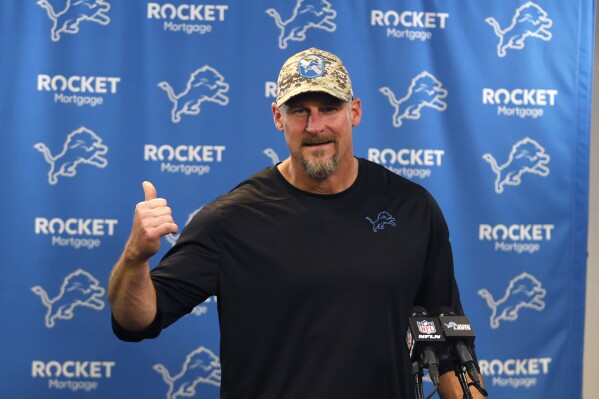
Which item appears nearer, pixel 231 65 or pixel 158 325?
pixel 158 325

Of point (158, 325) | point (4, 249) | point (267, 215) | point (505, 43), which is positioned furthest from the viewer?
point (505, 43)

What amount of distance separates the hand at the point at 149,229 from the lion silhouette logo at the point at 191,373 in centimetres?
176

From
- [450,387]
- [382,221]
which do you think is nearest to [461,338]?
[450,387]

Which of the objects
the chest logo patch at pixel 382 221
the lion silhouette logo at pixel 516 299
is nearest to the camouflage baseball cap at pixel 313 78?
the chest logo patch at pixel 382 221

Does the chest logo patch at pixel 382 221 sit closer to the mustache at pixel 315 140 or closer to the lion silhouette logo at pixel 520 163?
the mustache at pixel 315 140

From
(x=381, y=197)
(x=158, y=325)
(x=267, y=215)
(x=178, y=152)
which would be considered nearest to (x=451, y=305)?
(x=381, y=197)

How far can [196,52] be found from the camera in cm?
328

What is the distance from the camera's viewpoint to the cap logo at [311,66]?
192cm

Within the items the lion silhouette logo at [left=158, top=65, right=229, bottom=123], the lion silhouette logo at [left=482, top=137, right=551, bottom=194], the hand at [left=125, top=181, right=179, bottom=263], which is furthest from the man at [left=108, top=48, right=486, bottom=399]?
the lion silhouette logo at [left=482, top=137, right=551, bottom=194]

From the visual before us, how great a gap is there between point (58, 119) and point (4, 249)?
56cm

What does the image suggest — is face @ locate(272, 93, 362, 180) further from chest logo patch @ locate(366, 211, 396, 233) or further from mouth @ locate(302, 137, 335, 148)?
chest logo patch @ locate(366, 211, 396, 233)

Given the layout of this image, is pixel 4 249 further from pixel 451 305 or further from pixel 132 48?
pixel 451 305

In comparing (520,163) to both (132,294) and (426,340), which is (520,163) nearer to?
(426,340)

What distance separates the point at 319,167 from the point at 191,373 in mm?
1640
